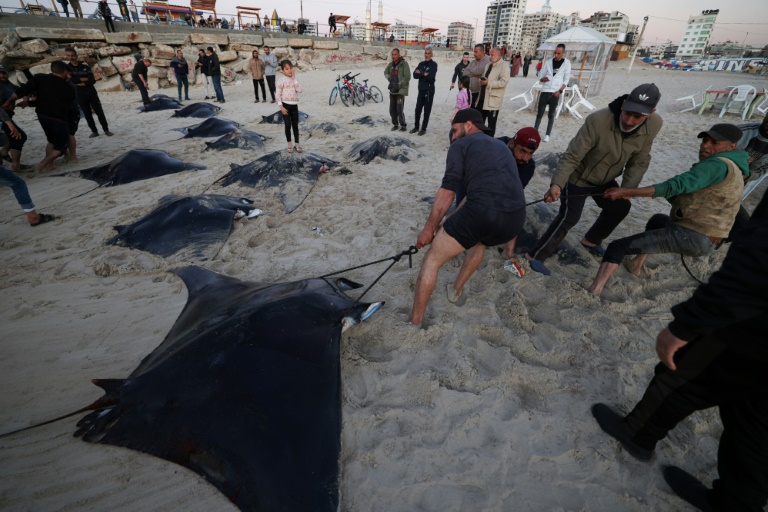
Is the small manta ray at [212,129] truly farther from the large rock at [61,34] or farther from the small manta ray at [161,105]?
the large rock at [61,34]

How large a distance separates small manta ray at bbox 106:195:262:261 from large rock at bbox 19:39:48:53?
17658 mm

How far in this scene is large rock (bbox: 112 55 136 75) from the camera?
1675cm

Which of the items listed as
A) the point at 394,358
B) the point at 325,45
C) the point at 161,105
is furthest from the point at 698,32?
the point at 394,358

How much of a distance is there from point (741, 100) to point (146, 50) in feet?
87.5

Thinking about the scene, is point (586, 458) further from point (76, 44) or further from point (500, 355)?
point (76, 44)

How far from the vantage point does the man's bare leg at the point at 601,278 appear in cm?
330

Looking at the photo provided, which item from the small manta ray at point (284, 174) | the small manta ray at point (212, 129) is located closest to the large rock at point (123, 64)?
the small manta ray at point (212, 129)

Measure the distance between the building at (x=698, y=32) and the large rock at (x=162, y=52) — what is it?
458 feet

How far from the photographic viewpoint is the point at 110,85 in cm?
1603

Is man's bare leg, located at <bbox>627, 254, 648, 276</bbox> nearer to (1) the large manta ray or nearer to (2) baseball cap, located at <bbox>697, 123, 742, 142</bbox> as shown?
(2) baseball cap, located at <bbox>697, 123, 742, 142</bbox>

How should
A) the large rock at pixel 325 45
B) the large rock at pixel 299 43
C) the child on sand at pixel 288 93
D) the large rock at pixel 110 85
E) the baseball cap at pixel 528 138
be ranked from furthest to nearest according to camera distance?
the large rock at pixel 325 45 < the large rock at pixel 299 43 < the large rock at pixel 110 85 < the child on sand at pixel 288 93 < the baseball cap at pixel 528 138

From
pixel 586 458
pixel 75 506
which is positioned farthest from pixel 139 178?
pixel 586 458

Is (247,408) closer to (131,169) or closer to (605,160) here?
(605,160)

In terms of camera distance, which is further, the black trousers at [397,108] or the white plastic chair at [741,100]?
the white plastic chair at [741,100]
